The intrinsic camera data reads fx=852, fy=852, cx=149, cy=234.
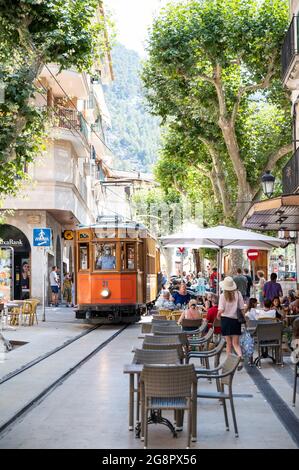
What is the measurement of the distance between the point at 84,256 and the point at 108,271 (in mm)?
976

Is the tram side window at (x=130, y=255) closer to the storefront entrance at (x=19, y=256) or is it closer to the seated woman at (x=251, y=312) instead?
the seated woman at (x=251, y=312)

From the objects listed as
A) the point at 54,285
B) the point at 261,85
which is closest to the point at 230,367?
the point at 261,85

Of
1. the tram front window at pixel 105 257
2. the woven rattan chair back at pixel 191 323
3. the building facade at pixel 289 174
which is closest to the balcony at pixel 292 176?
the building facade at pixel 289 174

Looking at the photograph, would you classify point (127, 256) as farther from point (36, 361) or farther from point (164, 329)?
point (164, 329)

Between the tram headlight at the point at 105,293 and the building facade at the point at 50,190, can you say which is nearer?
the tram headlight at the point at 105,293

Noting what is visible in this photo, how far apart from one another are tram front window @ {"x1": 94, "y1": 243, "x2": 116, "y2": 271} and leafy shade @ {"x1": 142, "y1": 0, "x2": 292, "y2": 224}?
8.22 m

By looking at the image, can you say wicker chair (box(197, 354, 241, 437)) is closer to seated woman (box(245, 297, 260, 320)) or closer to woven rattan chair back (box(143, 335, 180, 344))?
woven rattan chair back (box(143, 335, 180, 344))

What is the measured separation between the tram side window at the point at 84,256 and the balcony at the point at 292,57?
7.94 m

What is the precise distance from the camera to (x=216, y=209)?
4703 centimetres

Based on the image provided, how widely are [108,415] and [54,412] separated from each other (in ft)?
2.51

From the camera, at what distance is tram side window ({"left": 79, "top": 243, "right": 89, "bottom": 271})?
1056 inches

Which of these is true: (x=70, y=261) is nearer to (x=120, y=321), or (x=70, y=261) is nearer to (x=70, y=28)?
(x=120, y=321)

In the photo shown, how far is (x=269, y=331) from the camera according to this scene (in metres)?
15.4

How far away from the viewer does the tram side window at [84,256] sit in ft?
88.0
